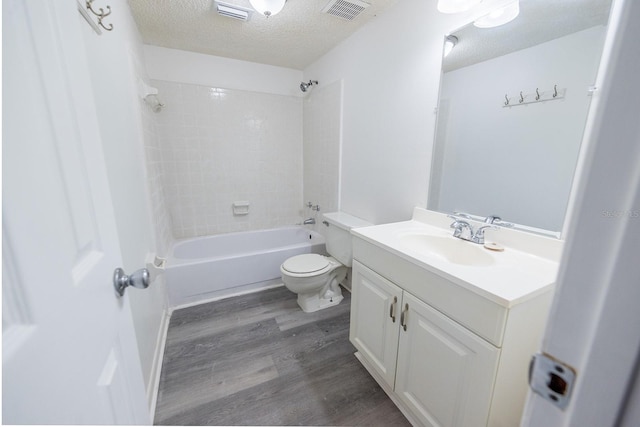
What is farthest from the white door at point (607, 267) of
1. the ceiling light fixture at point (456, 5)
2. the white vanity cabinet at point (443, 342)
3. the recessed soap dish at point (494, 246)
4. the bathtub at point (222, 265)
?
the bathtub at point (222, 265)

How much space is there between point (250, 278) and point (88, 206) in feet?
6.45

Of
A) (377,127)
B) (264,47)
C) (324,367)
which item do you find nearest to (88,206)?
(324,367)

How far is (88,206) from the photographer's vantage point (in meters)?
0.55

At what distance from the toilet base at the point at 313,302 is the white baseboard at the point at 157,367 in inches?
41.1

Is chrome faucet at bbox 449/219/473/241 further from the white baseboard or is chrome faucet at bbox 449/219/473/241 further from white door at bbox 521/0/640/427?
the white baseboard

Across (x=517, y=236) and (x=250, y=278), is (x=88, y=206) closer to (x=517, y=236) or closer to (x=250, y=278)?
(x=517, y=236)

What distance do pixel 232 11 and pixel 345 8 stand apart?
801mm

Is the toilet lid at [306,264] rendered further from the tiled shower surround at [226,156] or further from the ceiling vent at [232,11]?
the ceiling vent at [232,11]

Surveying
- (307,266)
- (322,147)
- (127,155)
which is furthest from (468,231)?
(127,155)

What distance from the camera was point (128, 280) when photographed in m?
0.67

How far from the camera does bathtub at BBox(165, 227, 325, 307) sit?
2.16m

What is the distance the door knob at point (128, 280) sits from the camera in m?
0.64

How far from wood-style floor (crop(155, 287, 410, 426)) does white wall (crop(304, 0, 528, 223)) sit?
3.43 feet

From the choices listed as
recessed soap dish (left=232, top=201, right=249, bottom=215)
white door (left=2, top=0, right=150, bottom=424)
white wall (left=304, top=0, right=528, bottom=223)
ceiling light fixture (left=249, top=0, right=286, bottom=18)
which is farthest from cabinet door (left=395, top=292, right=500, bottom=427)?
recessed soap dish (left=232, top=201, right=249, bottom=215)
